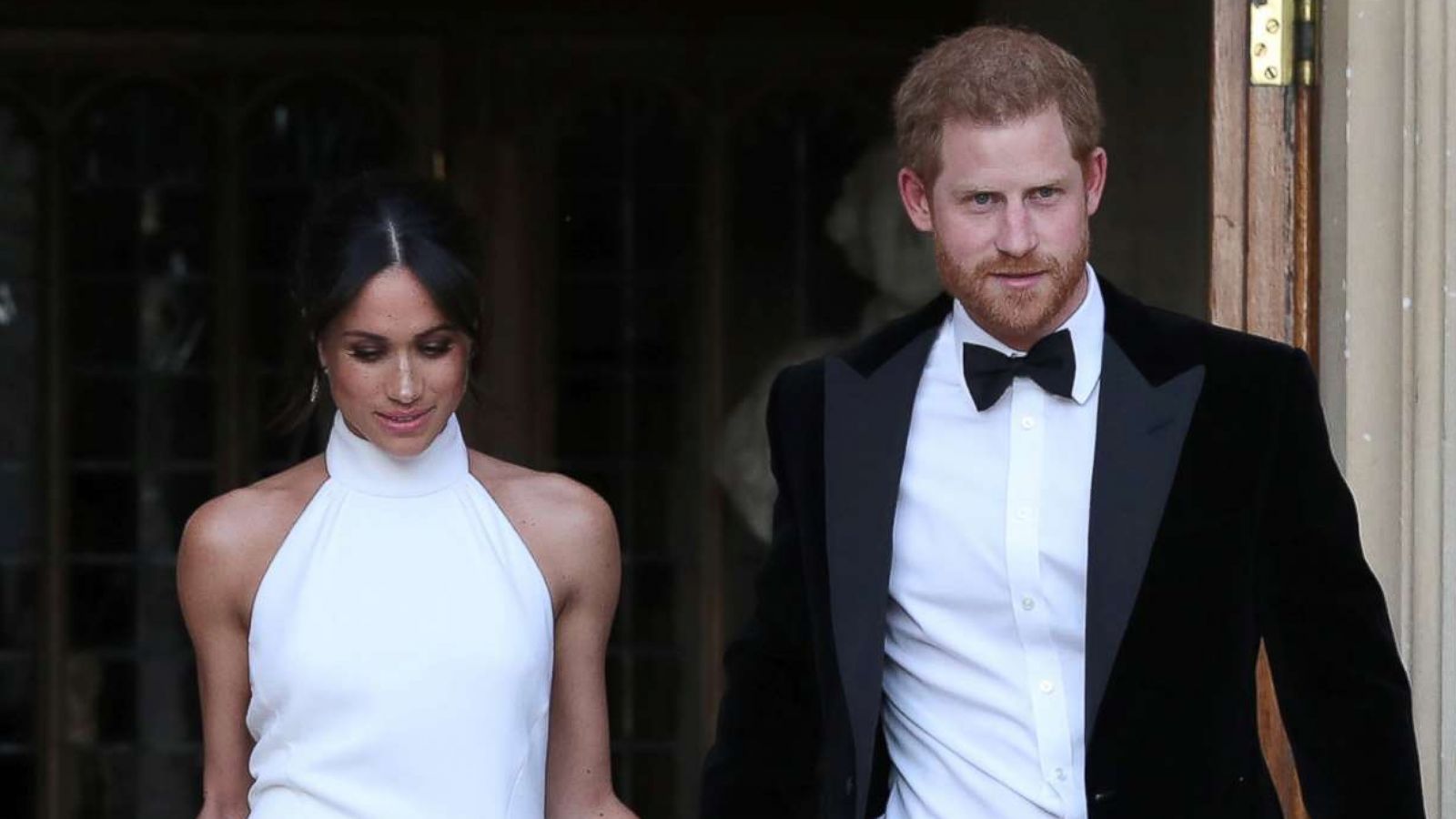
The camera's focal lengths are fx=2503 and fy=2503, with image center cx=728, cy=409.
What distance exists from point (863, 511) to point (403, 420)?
59cm

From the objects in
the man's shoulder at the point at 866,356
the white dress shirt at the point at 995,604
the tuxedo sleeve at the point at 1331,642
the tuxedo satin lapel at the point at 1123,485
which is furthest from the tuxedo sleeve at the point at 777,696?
the tuxedo sleeve at the point at 1331,642

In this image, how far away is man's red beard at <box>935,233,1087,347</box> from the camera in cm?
275

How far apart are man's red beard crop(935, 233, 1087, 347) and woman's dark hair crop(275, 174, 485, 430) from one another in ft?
2.07

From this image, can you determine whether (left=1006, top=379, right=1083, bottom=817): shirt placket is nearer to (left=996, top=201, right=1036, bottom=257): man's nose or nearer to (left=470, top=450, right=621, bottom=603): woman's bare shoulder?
(left=996, top=201, right=1036, bottom=257): man's nose

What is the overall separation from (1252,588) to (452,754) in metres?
0.98

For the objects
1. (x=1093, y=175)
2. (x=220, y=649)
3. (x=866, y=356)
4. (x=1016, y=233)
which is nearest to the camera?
(x=1016, y=233)

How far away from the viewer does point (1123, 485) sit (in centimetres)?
277

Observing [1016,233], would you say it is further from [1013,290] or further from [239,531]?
[239,531]

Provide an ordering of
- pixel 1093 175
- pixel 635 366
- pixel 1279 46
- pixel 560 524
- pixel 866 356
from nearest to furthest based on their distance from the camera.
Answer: pixel 1093 175, pixel 866 356, pixel 560 524, pixel 1279 46, pixel 635 366

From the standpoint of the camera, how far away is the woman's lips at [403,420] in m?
3.05

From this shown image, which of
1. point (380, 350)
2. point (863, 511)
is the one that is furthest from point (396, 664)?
point (863, 511)

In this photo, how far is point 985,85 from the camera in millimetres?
2783

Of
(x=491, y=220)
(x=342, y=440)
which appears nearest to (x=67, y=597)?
(x=491, y=220)

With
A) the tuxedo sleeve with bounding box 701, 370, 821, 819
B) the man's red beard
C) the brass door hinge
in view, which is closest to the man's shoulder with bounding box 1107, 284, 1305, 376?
the man's red beard
